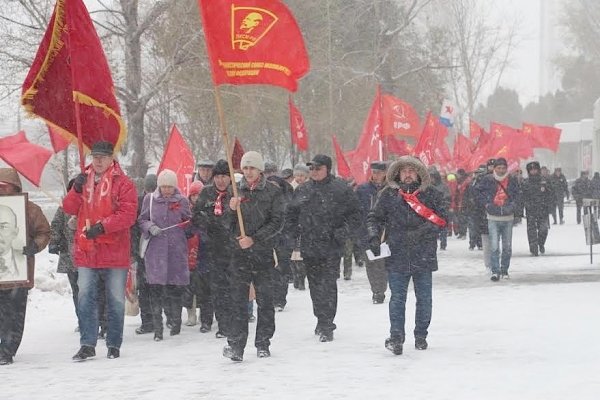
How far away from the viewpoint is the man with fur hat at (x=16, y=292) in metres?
9.49

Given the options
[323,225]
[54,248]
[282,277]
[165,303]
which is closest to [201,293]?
[165,303]

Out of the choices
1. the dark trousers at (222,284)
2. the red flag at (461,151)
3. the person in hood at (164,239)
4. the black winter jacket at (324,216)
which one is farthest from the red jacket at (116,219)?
the red flag at (461,151)

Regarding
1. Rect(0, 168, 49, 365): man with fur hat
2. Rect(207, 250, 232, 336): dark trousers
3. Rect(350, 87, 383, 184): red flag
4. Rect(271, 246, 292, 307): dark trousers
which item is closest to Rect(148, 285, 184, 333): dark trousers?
Rect(207, 250, 232, 336): dark trousers

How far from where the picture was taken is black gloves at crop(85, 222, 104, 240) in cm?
905

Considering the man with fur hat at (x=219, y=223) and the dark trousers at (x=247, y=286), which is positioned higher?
the man with fur hat at (x=219, y=223)

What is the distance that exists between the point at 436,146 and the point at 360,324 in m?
18.9

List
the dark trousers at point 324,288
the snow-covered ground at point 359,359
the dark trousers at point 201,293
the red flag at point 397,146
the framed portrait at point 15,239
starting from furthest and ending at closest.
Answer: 1. the red flag at point 397,146
2. the dark trousers at point 201,293
3. the dark trousers at point 324,288
4. the framed portrait at point 15,239
5. the snow-covered ground at point 359,359

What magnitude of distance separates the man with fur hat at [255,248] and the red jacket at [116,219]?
913 mm

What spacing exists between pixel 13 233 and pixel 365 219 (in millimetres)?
4839

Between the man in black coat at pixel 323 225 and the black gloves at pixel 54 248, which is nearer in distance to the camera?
the man in black coat at pixel 323 225

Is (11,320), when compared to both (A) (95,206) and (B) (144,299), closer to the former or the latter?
(A) (95,206)

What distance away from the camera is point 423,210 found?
9.41 metres

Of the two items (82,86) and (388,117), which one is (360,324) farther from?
(388,117)

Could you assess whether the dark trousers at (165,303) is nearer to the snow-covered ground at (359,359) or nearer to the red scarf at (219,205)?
the snow-covered ground at (359,359)
